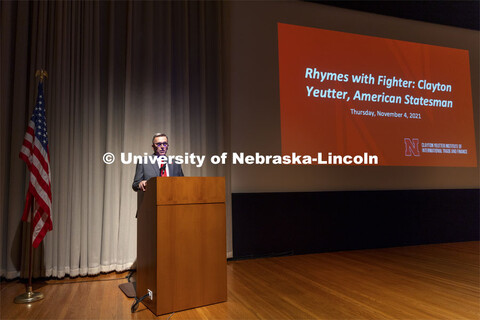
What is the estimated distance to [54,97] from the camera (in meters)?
3.55

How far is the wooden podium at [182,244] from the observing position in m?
2.32

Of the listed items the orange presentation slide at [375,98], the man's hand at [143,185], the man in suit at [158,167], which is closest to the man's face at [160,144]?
the man in suit at [158,167]

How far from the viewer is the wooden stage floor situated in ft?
7.77

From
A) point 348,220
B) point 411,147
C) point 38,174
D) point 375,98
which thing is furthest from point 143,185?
point 411,147

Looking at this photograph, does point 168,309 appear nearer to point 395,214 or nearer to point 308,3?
point 395,214

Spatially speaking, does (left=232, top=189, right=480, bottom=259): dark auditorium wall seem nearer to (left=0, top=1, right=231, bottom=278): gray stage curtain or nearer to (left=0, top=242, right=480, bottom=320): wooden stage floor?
(left=0, top=242, right=480, bottom=320): wooden stage floor

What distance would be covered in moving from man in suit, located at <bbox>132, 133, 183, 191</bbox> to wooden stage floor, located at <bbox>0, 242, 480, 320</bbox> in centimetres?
101

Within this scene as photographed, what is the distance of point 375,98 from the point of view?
4887mm

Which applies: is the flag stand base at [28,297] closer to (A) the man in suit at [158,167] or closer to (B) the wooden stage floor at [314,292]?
(B) the wooden stage floor at [314,292]

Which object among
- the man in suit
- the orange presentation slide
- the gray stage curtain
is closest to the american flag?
the gray stage curtain

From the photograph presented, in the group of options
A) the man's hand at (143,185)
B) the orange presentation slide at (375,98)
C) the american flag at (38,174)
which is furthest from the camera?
the orange presentation slide at (375,98)

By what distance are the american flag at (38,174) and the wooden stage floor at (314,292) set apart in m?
0.59

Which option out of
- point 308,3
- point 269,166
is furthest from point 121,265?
point 308,3

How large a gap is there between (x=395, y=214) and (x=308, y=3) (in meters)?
3.19
